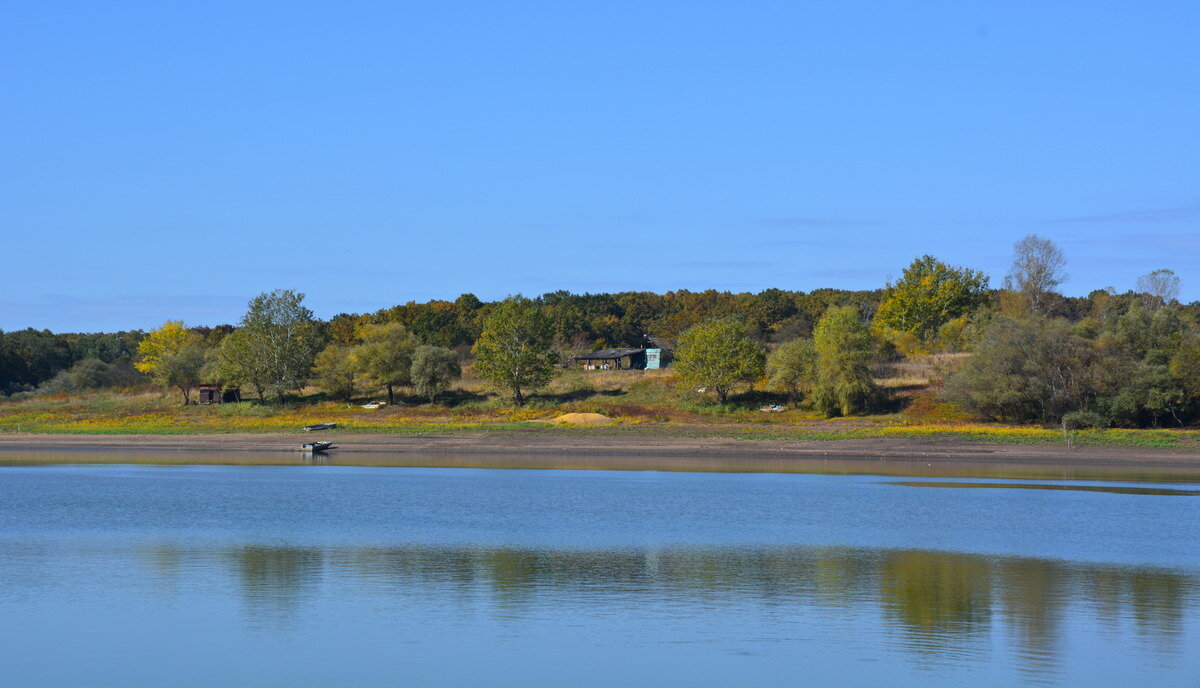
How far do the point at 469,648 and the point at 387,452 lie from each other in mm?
44989

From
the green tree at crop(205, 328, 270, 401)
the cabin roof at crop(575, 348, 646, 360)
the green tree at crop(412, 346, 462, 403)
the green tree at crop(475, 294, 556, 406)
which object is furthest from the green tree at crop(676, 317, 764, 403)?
the cabin roof at crop(575, 348, 646, 360)

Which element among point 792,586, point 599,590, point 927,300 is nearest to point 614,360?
point 927,300

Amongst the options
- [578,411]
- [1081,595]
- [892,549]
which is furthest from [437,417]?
[1081,595]

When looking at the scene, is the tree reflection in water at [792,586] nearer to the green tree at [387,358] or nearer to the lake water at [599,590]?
the lake water at [599,590]

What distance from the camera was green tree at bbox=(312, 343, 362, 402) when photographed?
8275cm

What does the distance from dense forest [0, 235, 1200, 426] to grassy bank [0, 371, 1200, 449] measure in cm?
184

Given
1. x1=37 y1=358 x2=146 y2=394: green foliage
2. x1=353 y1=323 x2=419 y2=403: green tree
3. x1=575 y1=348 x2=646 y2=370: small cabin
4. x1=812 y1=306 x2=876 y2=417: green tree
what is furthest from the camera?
x1=575 y1=348 x2=646 y2=370: small cabin

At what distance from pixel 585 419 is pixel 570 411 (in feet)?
15.6

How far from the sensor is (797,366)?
2808 inches

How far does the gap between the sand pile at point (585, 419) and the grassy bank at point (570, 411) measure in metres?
0.97

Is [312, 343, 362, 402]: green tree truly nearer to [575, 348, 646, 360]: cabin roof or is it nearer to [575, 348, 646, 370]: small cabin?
[575, 348, 646, 360]: cabin roof

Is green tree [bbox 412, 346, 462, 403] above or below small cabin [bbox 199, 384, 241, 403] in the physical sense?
above

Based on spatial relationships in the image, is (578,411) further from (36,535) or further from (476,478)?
(36,535)

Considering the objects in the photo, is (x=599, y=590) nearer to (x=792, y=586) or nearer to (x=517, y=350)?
(x=792, y=586)
